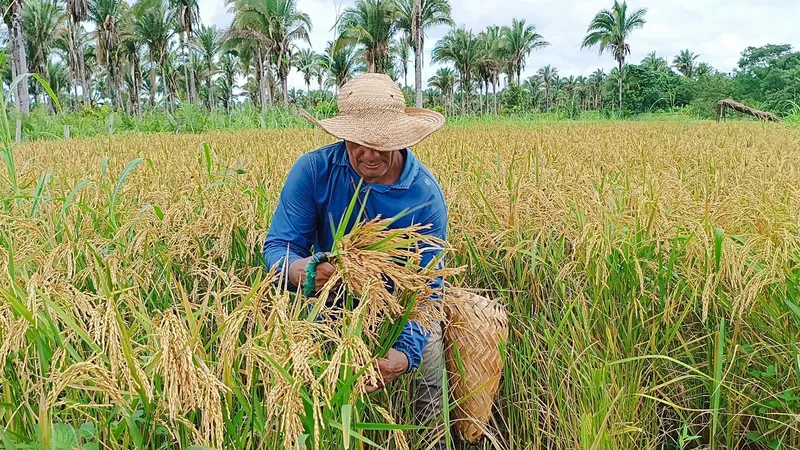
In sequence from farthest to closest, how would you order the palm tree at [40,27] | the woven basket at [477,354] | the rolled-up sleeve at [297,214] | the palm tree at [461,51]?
the palm tree at [461,51]
the palm tree at [40,27]
the rolled-up sleeve at [297,214]
the woven basket at [477,354]

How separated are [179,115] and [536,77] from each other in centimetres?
5891

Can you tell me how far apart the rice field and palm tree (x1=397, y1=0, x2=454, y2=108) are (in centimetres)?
1734

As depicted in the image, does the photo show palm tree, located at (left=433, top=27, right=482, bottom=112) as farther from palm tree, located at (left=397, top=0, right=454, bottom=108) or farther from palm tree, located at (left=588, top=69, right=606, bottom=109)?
palm tree, located at (left=588, top=69, right=606, bottom=109)

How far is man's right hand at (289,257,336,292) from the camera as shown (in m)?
1.30

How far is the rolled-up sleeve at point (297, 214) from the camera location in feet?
5.92

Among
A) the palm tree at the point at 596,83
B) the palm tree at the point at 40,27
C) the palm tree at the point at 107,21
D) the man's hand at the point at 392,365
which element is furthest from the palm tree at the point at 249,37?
the palm tree at the point at 596,83

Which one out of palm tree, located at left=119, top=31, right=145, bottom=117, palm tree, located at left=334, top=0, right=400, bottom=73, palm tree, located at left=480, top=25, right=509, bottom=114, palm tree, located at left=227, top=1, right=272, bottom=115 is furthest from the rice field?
palm tree, located at left=480, top=25, right=509, bottom=114

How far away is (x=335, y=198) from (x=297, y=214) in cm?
15

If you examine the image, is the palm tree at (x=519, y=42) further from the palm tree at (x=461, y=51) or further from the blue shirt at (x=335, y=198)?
the blue shirt at (x=335, y=198)

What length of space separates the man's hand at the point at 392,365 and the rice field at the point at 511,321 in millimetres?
106

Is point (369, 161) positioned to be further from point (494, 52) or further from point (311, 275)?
point (494, 52)

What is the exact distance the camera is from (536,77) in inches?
2525

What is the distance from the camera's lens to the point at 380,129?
1717mm

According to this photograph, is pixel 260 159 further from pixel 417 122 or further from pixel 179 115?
pixel 179 115
